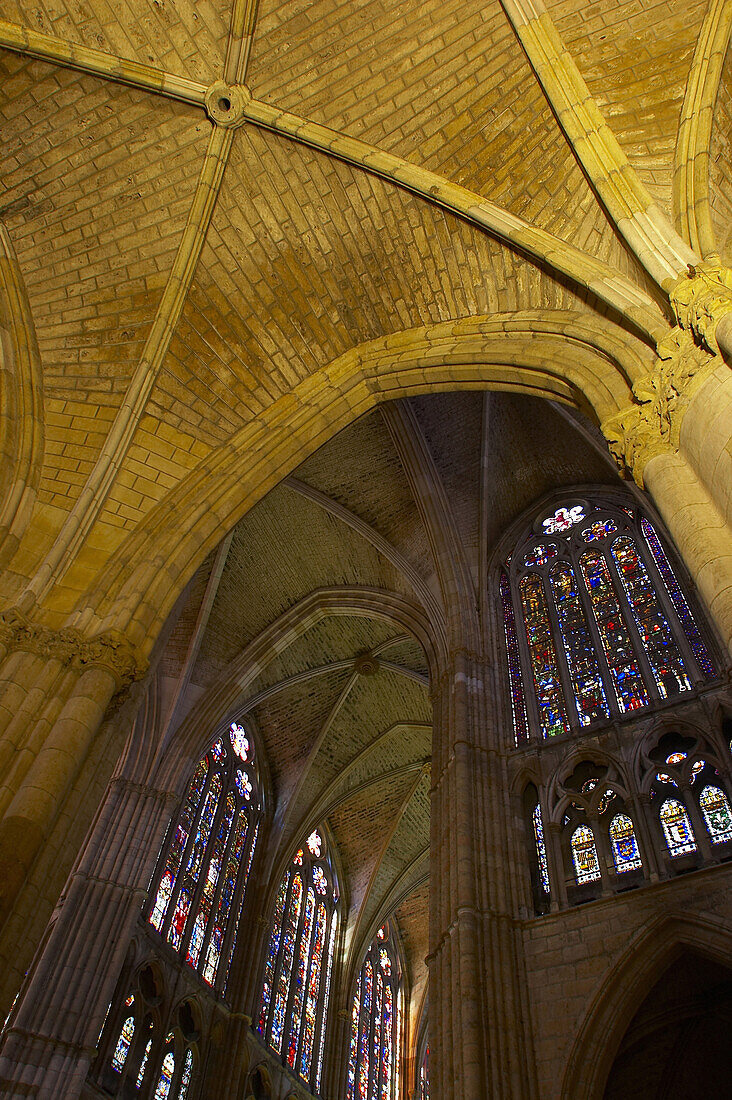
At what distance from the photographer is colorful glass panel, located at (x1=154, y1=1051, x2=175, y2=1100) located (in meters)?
10.7

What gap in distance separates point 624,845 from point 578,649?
9.51 feet

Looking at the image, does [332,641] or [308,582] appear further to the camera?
[332,641]

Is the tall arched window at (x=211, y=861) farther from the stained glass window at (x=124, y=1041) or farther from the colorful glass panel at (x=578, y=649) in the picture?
the colorful glass panel at (x=578, y=649)

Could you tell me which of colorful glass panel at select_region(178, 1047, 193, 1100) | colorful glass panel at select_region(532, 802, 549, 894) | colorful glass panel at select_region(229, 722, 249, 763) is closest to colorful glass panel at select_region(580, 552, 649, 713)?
colorful glass panel at select_region(532, 802, 549, 894)

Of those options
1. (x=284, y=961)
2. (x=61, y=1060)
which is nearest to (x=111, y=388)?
(x=61, y=1060)

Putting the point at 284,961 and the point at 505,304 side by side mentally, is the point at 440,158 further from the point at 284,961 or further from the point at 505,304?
the point at 284,961

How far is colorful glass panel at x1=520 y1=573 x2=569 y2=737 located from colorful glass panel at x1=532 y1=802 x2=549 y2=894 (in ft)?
3.28

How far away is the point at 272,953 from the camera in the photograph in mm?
14219

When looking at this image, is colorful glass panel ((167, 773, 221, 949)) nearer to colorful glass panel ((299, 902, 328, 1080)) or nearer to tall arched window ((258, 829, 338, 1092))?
tall arched window ((258, 829, 338, 1092))

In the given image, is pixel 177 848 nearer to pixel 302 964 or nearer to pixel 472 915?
pixel 302 964

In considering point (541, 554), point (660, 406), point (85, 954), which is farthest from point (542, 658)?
point (85, 954)

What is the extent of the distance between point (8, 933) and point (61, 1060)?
446 cm

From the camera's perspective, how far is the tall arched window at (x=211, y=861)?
12195 millimetres

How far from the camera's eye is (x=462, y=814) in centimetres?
866
